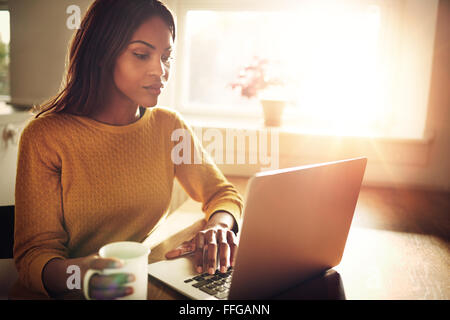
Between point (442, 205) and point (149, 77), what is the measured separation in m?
1.23

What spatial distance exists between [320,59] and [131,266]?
6.00 ft

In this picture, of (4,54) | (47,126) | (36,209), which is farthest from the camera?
(4,54)

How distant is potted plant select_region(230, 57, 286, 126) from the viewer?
1.91 m

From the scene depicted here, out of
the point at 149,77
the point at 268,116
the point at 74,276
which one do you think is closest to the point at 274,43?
the point at 268,116

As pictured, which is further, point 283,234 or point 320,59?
point 320,59

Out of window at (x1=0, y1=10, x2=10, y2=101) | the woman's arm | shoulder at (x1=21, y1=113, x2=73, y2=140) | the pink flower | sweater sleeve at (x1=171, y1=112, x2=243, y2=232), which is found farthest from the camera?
window at (x1=0, y1=10, x2=10, y2=101)

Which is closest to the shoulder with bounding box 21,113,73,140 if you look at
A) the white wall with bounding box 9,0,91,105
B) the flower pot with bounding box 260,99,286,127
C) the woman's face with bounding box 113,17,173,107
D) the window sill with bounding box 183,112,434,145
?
the woman's face with bounding box 113,17,173,107

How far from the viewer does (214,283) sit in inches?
28.1

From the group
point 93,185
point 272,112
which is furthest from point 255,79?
point 93,185

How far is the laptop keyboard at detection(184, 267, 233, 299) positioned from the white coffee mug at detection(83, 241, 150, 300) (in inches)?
5.0

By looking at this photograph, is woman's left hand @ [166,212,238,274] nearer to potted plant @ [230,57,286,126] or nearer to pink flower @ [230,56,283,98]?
potted plant @ [230,57,286,126]

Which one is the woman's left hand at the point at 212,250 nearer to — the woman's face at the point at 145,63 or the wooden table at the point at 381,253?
the wooden table at the point at 381,253

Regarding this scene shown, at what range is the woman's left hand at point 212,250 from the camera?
30.4 inches

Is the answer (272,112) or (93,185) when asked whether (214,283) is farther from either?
(272,112)
